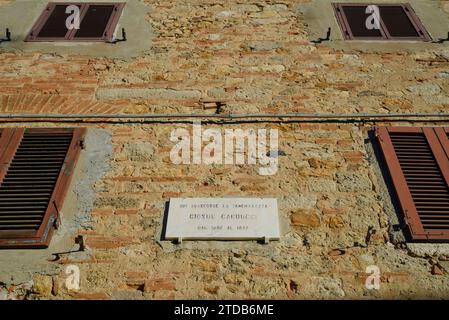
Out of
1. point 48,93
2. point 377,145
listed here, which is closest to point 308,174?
point 377,145

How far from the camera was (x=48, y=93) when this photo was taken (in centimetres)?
530

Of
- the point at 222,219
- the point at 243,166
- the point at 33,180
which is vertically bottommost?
the point at 222,219

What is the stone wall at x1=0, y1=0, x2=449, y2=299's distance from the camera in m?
3.71

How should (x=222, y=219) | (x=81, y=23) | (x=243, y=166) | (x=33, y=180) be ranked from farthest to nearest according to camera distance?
(x=81, y=23) → (x=243, y=166) → (x=33, y=180) → (x=222, y=219)

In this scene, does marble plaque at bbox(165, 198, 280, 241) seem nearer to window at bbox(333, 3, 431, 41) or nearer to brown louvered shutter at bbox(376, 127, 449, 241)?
brown louvered shutter at bbox(376, 127, 449, 241)

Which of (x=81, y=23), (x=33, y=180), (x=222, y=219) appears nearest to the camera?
(x=222, y=219)

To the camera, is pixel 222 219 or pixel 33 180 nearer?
pixel 222 219

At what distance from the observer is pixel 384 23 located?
6363mm

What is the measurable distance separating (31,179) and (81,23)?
2.95 meters

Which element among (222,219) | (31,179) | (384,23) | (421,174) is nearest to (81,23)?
(31,179)

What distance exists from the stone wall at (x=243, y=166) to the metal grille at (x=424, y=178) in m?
0.28

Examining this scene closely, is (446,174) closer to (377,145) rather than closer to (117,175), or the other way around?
(377,145)

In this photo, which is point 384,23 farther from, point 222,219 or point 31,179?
point 31,179

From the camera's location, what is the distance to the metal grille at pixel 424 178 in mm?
4062
